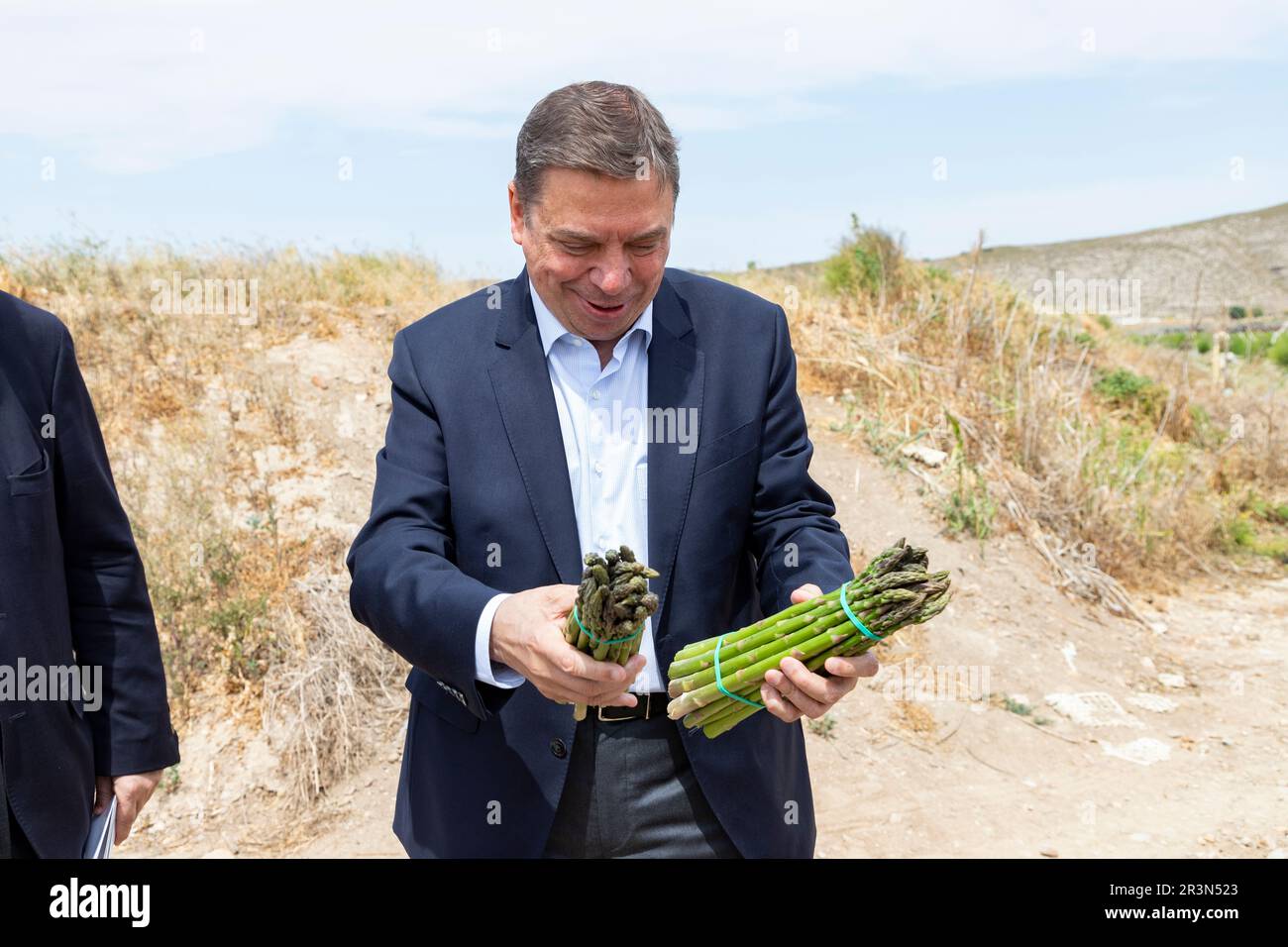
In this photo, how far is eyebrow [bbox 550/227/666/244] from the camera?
2.26m

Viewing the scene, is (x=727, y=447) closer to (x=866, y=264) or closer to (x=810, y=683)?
(x=810, y=683)

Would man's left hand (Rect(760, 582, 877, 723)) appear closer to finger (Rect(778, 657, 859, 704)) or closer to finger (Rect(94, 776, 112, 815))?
finger (Rect(778, 657, 859, 704))

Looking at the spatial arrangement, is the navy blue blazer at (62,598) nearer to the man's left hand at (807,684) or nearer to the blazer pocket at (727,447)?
the blazer pocket at (727,447)

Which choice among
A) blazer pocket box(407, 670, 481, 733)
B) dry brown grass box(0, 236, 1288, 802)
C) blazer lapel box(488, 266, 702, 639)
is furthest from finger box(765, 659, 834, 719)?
dry brown grass box(0, 236, 1288, 802)

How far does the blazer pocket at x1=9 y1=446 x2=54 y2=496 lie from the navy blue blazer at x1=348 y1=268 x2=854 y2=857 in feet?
2.18

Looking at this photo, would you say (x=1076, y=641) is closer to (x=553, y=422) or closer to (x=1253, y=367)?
(x=553, y=422)

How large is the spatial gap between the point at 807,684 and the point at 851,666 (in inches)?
3.5

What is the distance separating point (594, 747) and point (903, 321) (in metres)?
8.47

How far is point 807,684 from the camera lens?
81.8 inches

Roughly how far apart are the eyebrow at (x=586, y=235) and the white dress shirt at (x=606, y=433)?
25 cm

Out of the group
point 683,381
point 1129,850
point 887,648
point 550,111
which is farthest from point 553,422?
point 887,648

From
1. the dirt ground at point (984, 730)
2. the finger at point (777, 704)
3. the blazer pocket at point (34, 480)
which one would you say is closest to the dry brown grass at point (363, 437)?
the dirt ground at point (984, 730)

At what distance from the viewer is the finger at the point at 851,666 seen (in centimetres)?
208

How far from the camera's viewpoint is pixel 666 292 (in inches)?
104
